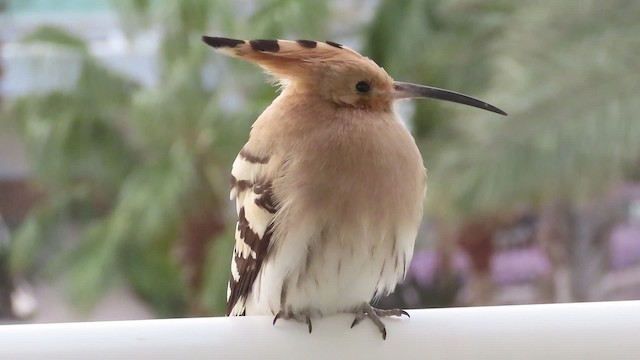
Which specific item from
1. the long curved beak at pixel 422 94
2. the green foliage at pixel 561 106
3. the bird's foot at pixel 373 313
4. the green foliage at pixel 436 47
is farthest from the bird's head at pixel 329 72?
the green foliage at pixel 436 47

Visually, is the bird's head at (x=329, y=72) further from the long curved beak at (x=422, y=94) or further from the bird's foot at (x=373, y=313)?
the bird's foot at (x=373, y=313)

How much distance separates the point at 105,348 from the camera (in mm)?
628

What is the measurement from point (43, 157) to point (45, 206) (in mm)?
146

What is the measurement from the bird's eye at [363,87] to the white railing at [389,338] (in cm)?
21

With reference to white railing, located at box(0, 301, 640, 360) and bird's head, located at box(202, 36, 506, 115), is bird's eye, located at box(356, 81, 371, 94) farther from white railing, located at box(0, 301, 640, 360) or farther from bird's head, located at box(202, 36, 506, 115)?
white railing, located at box(0, 301, 640, 360)

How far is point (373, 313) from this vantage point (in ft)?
2.39

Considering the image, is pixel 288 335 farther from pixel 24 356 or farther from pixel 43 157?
pixel 43 157

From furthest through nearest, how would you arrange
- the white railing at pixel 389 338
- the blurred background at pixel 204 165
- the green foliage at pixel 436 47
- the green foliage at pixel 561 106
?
1. the green foliage at pixel 436 47
2. the blurred background at pixel 204 165
3. the green foliage at pixel 561 106
4. the white railing at pixel 389 338

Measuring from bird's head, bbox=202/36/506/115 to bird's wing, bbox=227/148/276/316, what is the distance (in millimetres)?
79

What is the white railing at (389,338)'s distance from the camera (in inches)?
24.8

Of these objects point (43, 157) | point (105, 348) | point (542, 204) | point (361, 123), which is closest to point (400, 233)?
point (361, 123)

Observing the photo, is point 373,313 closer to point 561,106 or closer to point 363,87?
point 363,87

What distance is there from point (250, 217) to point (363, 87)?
0.15 meters

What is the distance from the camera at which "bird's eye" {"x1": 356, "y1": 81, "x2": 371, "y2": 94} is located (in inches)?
28.9
